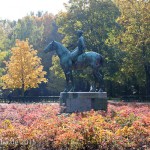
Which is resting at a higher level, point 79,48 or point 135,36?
point 135,36

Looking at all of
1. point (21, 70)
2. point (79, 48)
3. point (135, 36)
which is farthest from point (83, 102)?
point (21, 70)

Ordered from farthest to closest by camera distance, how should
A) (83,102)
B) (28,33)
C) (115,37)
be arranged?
(28,33)
(115,37)
(83,102)

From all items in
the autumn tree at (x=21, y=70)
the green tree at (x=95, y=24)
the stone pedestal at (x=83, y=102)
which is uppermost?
the green tree at (x=95, y=24)

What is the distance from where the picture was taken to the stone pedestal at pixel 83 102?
15.6 meters

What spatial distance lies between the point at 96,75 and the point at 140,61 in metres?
12.8

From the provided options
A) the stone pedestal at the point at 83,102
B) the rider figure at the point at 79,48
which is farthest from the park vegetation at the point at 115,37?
the stone pedestal at the point at 83,102

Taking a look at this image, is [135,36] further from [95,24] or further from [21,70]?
[21,70]

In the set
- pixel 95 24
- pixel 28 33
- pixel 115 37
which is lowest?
pixel 115 37

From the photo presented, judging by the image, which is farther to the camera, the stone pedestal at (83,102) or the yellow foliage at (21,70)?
the yellow foliage at (21,70)

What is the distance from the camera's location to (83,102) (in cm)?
1564

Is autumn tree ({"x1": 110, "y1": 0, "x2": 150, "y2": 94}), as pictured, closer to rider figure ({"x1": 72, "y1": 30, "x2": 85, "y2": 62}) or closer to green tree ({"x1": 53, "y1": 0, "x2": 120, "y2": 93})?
green tree ({"x1": 53, "y1": 0, "x2": 120, "y2": 93})

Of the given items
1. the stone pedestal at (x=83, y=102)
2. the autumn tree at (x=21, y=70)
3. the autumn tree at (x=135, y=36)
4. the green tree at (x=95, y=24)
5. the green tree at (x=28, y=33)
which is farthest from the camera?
the green tree at (x=28, y=33)

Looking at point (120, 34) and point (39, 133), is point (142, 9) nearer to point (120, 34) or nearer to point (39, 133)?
point (120, 34)

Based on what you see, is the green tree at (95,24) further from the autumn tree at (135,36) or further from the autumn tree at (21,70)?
the autumn tree at (21,70)
